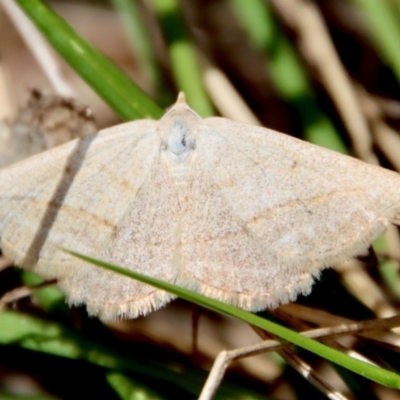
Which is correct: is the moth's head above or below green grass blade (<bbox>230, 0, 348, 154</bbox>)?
below

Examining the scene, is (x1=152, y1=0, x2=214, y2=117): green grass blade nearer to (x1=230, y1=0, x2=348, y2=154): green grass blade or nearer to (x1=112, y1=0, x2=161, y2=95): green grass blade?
(x1=230, y1=0, x2=348, y2=154): green grass blade

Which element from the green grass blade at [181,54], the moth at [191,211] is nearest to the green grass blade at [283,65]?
the green grass blade at [181,54]

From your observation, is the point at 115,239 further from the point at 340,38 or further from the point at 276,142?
the point at 340,38

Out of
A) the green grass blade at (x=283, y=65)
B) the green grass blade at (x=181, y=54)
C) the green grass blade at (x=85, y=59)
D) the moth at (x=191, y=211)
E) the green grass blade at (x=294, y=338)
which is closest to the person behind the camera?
the green grass blade at (x=294, y=338)

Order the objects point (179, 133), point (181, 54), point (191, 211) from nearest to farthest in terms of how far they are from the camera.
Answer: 1. point (191, 211)
2. point (179, 133)
3. point (181, 54)

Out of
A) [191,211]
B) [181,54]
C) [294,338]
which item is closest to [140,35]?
[181,54]

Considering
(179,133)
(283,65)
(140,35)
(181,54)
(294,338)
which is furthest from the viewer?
(140,35)

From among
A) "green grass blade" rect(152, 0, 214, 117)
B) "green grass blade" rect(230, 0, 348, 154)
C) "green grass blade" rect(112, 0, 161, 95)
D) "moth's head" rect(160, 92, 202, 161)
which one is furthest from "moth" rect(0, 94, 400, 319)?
"green grass blade" rect(112, 0, 161, 95)

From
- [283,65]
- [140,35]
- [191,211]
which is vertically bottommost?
[191,211]

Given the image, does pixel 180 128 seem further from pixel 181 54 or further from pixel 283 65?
pixel 283 65

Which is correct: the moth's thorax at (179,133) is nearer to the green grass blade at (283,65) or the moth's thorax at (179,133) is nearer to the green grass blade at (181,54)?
the green grass blade at (181,54)
